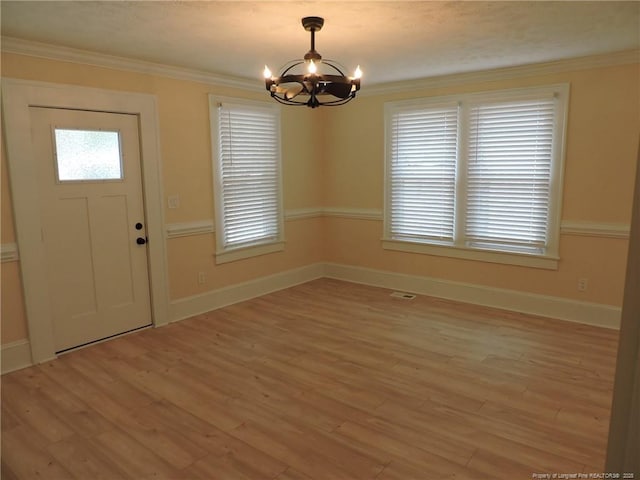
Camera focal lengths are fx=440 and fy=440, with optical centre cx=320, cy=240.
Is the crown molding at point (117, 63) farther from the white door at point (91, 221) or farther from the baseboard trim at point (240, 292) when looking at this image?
the baseboard trim at point (240, 292)

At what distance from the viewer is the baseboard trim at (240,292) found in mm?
4734

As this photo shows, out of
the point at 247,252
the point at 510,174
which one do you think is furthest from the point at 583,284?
the point at 247,252

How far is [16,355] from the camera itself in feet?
11.6

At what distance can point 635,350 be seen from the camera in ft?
3.20

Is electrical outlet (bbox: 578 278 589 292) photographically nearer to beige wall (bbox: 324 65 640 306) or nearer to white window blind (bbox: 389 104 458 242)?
beige wall (bbox: 324 65 640 306)

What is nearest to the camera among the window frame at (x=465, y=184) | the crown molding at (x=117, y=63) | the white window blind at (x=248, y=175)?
the crown molding at (x=117, y=63)

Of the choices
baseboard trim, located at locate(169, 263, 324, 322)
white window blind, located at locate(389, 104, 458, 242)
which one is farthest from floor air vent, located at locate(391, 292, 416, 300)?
baseboard trim, located at locate(169, 263, 324, 322)

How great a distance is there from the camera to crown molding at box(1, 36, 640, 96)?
137 inches

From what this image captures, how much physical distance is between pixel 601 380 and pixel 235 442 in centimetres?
269

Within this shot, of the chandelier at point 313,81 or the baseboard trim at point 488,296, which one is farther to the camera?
the baseboard trim at point 488,296

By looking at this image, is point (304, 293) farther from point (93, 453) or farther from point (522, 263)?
point (93, 453)

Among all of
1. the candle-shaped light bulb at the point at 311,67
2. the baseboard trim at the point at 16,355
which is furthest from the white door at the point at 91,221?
the candle-shaped light bulb at the point at 311,67

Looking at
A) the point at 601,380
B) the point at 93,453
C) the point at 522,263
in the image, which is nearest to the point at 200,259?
the point at 93,453

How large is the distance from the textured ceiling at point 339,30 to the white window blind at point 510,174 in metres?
0.58
